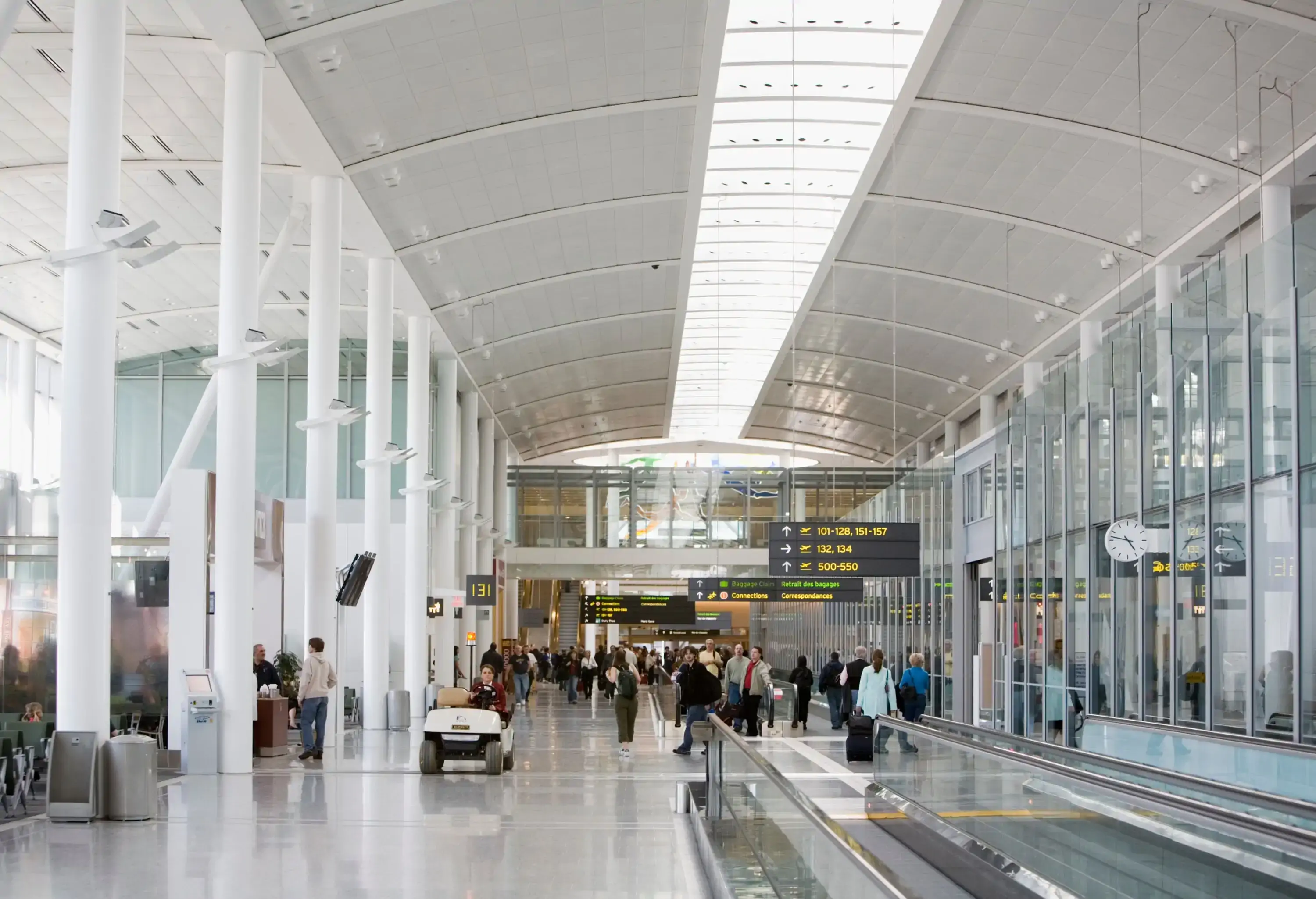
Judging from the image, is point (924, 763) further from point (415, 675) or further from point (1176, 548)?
point (415, 675)

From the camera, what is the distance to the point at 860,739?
17.8m

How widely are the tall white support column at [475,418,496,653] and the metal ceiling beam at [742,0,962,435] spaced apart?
12164mm

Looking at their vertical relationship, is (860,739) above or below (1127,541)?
below

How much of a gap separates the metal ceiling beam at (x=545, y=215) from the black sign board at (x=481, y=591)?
34.9 feet

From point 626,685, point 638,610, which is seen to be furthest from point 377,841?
point 638,610

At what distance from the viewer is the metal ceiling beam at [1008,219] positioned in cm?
2403

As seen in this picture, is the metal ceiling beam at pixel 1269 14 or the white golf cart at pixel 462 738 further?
the white golf cart at pixel 462 738

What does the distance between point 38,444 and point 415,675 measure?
12.8m

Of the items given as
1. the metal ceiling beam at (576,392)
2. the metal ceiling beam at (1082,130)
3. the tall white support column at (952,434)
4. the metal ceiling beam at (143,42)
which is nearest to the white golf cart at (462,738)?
the metal ceiling beam at (143,42)

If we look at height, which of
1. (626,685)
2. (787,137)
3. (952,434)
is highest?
(787,137)

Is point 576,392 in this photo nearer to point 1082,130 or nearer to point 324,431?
point 324,431

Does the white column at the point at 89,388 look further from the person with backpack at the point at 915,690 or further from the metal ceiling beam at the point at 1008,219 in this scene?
the metal ceiling beam at the point at 1008,219

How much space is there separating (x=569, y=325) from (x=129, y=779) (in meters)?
23.7

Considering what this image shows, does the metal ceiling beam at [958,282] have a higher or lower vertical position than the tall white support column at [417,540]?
higher
